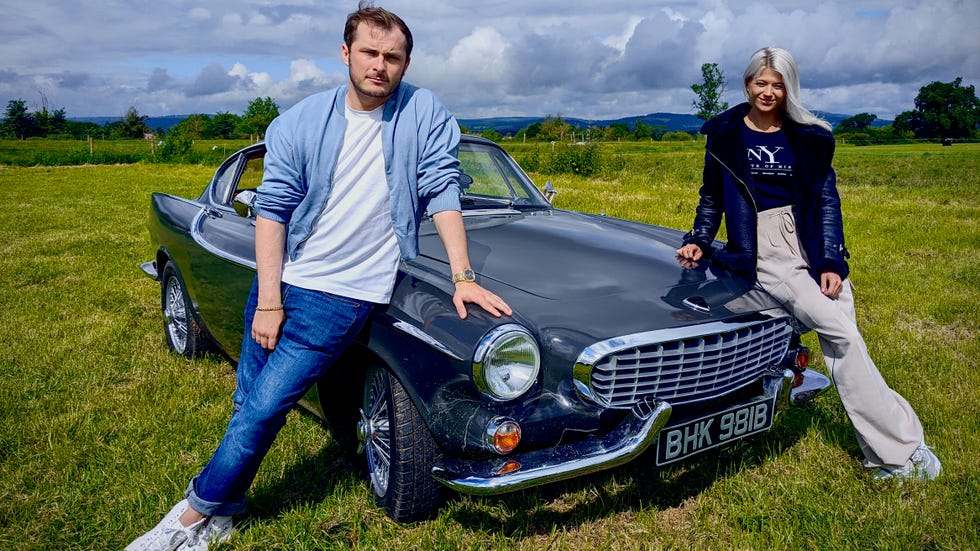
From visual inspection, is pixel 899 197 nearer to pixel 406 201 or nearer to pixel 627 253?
pixel 627 253

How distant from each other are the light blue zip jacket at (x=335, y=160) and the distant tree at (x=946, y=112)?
3466 inches

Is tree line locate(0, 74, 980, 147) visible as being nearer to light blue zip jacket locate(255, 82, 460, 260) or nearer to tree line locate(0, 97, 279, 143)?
tree line locate(0, 97, 279, 143)

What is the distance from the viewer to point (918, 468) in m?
2.88

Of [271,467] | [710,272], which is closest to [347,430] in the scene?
[271,467]

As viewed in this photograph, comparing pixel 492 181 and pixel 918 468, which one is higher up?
pixel 492 181

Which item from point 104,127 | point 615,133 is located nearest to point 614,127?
point 615,133

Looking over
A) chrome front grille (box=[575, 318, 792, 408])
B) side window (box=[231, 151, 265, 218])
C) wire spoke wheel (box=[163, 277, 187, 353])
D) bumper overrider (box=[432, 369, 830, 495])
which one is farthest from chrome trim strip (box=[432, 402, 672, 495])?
wire spoke wheel (box=[163, 277, 187, 353])

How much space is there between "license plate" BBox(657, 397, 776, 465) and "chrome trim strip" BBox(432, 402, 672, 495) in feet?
0.31

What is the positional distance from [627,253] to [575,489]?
103 cm

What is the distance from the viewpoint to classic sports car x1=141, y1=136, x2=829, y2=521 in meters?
2.25

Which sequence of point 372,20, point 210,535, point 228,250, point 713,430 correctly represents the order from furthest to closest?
point 228,250, point 713,430, point 210,535, point 372,20

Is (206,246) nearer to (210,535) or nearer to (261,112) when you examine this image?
(210,535)

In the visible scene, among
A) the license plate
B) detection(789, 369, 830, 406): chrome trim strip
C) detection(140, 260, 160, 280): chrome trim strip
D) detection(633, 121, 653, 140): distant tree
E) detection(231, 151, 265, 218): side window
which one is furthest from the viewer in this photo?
detection(633, 121, 653, 140): distant tree

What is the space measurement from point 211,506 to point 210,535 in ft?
0.48
